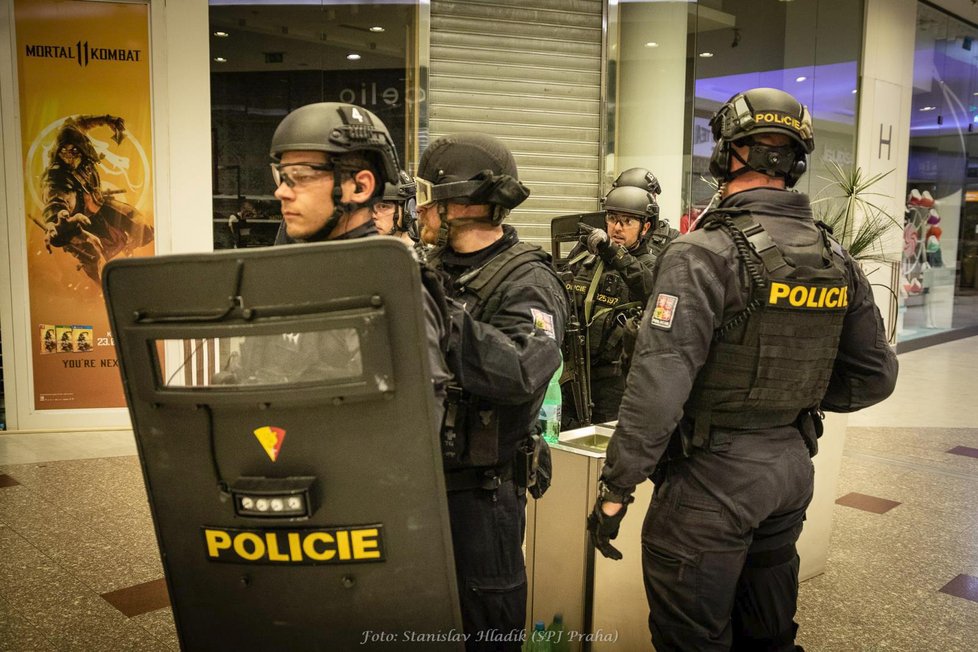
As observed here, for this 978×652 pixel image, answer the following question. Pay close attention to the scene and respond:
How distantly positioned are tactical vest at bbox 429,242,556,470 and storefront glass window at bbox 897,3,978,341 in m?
9.30

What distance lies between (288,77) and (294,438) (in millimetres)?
5370

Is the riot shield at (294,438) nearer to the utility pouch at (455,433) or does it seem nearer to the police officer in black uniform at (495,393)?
the police officer in black uniform at (495,393)

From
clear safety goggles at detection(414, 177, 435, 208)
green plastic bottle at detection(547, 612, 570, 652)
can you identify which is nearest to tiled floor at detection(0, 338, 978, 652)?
green plastic bottle at detection(547, 612, 570, 652)

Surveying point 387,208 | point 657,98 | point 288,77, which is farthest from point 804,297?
point 657,98

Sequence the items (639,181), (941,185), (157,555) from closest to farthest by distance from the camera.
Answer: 1. (157,555)
2. (639,181)
3. (941,185)

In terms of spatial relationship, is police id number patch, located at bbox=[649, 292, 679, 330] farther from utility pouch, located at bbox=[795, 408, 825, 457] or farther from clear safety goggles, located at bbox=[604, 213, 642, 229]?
clear safety goggles, located at bbox=[604, 213, 642, 229]

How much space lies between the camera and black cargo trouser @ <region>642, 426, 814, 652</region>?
78.2 inches

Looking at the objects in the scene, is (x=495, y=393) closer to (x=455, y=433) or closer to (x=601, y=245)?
(x=455, y=433)

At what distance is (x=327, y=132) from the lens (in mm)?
1612

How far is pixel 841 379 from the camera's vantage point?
2.34 m

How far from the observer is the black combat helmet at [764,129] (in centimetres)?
209

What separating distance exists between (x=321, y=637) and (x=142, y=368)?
1.68 ft

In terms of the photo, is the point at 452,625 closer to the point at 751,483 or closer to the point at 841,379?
the point at 751,483

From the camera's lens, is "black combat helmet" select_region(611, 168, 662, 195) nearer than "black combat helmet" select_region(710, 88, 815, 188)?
No
